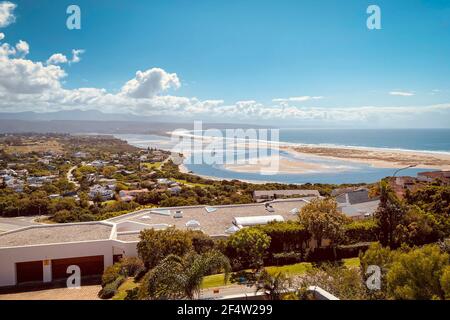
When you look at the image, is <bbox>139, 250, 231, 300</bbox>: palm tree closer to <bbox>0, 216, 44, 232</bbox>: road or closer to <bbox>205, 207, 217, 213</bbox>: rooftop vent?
<bbox>205, 207, 217, 213</bbox>: rooftop vent

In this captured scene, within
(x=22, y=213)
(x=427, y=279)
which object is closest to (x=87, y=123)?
(x=22, y=213)

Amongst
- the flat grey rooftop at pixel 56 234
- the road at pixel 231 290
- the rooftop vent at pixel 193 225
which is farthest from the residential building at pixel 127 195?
the road at pixel 231 290

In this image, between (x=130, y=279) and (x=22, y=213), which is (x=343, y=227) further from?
(x=22, y=213)

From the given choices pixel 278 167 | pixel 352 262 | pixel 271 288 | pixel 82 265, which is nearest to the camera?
pixel 271 288

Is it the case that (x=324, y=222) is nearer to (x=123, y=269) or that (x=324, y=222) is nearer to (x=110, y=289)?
(x=123, y=269)

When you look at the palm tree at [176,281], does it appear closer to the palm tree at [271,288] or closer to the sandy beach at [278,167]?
the palm tree at [271,288]

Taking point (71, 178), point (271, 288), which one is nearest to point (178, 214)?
point (271, 288)
